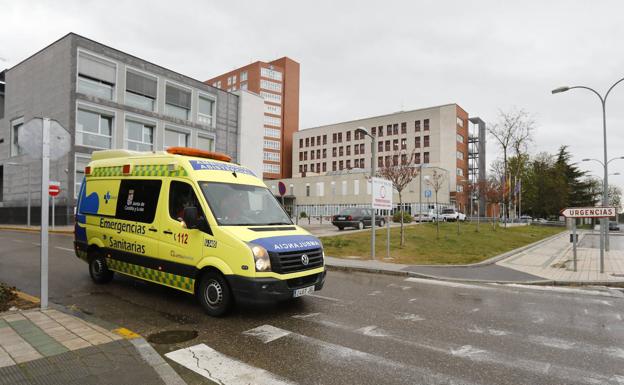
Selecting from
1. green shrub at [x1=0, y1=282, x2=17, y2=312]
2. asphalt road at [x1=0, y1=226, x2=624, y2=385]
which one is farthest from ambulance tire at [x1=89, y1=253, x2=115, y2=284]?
green shrub at [x1=0, y1=282, x2=17, y2=312]

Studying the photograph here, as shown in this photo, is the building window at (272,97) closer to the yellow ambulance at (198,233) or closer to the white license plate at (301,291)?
the yellow ambulance at (198,233)

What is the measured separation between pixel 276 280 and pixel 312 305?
1.45m

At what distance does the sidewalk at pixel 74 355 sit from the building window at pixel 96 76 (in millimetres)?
25542

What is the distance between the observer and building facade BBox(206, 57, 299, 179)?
82.6 m

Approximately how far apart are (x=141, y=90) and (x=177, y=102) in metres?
3.14

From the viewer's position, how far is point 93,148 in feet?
85.1

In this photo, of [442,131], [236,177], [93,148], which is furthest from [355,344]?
[442,131]

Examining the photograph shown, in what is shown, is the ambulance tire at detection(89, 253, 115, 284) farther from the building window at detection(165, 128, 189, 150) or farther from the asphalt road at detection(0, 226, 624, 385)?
the building window at detection(165, 128, 189, 150)

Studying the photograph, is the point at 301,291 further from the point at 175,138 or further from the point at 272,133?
the point at 272,133

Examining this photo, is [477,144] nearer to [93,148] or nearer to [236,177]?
[93,148]

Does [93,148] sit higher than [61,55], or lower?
lower

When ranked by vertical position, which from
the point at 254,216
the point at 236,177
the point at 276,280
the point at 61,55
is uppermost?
the point at 61,55

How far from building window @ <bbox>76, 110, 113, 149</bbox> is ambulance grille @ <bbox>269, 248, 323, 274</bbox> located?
25156 millimetres

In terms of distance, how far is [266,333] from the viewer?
5.02 meters
